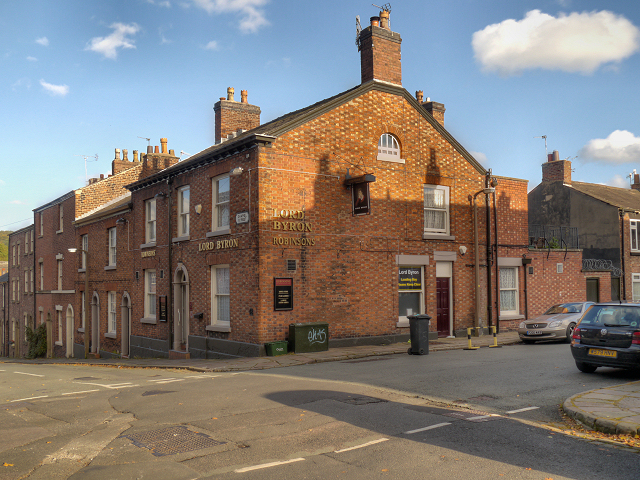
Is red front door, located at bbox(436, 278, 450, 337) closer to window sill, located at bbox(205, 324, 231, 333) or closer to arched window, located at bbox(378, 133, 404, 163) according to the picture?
arched window, located at bbox(378, 133, 404, 163)

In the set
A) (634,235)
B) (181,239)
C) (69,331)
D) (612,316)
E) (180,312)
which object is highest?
(634,235)

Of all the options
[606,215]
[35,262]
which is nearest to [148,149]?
[35,262]

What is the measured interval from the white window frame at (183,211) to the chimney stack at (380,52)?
816 cm

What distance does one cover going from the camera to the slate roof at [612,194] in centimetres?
3008

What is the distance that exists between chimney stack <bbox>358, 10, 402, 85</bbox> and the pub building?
57 millimetres

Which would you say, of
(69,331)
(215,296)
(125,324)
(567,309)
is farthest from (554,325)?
(69,331)

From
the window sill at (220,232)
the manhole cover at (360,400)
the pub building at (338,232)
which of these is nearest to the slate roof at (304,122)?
the pub building at (338,232)

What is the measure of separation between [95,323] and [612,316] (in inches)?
1021

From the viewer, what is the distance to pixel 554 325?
18703mm

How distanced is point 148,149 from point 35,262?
14.9 meters

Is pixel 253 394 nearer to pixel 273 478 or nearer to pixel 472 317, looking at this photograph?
pixel 273 478

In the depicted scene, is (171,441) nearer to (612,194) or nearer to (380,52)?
(380,52)

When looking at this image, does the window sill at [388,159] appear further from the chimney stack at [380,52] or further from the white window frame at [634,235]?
the white window frame at [634,235]

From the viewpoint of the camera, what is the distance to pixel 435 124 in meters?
21.0
